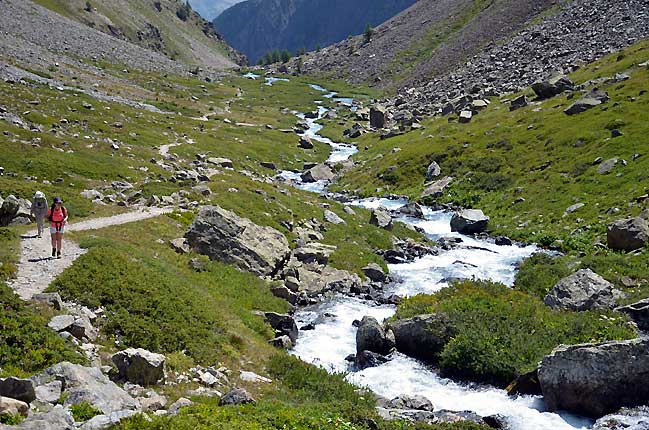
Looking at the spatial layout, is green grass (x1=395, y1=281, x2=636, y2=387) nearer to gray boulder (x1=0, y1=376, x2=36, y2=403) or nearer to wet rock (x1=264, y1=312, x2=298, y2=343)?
wet rock (x1=264, y1=312, x2=298, y2=343)

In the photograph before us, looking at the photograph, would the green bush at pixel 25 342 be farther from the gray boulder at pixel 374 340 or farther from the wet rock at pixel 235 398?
the gray boulder at pixel 374 340

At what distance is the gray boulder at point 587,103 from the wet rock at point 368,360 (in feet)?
187

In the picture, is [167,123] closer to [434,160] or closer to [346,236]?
[434,160]

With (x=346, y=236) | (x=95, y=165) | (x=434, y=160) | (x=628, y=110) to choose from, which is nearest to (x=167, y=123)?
(x=95, y=165)

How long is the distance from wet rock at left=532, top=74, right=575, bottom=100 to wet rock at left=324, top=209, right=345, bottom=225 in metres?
49.4

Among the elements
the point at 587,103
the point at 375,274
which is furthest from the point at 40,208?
the point at 587,103

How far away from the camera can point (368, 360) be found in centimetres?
2677

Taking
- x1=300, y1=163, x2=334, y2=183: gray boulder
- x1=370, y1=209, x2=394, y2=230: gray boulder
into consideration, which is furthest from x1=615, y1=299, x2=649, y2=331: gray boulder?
x1=300, y1=163, x2=334, y2=183: gray boulder

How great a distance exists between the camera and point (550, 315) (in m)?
28.5

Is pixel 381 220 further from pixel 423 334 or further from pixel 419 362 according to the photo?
pixel 419 362

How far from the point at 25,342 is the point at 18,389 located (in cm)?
407

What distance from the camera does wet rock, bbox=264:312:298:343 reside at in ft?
96.9

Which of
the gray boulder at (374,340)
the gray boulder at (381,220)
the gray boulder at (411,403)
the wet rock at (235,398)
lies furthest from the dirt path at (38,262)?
the gray boulder at (381,220)

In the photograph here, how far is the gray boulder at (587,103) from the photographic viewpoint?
69.3 meters
